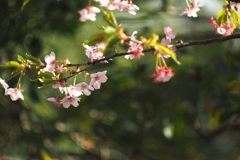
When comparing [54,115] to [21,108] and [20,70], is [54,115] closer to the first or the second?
[21,108]

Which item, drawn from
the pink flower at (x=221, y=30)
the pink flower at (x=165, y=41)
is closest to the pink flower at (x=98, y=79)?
the pink flower at (x=165, y=41)

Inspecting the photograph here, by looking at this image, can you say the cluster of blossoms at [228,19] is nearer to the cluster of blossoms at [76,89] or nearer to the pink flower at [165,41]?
the pink flower at [165,41]

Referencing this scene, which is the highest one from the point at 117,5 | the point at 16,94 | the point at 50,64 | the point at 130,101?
the point at 117,5

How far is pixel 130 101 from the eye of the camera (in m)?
2.68

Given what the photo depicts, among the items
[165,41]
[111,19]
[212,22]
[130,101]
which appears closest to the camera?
[111,19]

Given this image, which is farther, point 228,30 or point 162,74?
point 228,30

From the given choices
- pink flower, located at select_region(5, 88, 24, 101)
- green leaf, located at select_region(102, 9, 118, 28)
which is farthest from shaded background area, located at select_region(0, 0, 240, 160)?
green leaf, located at select_region(102, 9, 118, 28)

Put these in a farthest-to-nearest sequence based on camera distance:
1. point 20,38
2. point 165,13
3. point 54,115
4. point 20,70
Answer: point 54,115
point 165,13
point 20,38
point 20,70

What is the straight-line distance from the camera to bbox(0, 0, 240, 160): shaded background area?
2.25 metres

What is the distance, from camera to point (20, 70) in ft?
3.31

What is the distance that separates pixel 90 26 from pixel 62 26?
2.38 feet

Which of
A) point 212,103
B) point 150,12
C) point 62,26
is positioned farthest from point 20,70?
point 212,103

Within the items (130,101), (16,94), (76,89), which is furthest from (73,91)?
(130,101)

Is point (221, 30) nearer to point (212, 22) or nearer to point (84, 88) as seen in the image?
point (212, 22)
